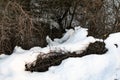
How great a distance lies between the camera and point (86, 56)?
7023 millimetres

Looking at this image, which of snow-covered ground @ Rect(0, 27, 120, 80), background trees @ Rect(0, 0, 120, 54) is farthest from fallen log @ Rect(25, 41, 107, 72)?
background trees @ Rect(0, 0, 120, 54)

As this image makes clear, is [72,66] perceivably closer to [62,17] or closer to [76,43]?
[76,43]

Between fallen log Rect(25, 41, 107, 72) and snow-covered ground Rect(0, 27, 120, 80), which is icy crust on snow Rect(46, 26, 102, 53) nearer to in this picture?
snow-covered ground Rect(0, 27, 120, 80)

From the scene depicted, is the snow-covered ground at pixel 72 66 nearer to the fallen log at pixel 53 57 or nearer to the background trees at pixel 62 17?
the fallen log at pixel 53 57

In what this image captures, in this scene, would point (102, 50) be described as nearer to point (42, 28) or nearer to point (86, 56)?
point (86, 56)

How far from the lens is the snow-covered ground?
260 inches

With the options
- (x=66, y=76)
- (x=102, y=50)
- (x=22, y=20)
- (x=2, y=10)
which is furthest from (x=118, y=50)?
(x=2, y=10)

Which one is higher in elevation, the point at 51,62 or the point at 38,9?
the point at 38,9

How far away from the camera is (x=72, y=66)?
6.76m

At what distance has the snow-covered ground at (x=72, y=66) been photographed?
6.61 meters

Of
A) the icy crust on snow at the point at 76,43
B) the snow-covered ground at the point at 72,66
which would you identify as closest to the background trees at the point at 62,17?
the icy crust on snow at the point at 76,43

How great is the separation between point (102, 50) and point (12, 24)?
6.13 ft

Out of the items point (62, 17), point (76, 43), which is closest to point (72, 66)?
point (76, 43)

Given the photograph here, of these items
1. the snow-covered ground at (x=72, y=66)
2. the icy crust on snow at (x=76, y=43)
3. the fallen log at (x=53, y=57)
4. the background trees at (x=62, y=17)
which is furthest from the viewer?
the background trees at (x=62, y=17)
